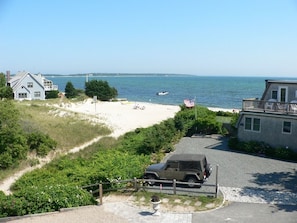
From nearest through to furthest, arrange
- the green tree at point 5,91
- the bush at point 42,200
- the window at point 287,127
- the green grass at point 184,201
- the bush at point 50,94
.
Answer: the bush at point 42,200 < the green grass at point 184,201 < the window at point 287,127 < the green tree at point 5,91 < the bush at point 50,94

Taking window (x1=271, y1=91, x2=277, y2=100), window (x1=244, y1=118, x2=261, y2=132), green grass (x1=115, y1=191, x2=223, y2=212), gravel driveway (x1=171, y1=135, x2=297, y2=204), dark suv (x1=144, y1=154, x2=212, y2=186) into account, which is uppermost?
window (x1=271, y1=91, x2=277, y2=100)

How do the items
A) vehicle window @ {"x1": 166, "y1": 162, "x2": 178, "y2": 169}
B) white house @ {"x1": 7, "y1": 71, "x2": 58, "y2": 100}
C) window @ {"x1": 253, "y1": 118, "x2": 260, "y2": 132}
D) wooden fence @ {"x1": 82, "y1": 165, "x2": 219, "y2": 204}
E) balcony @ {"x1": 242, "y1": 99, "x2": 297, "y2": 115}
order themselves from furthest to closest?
white house @ {"x1": 7, "y1": 71, "x2": 58, "y2": 100} → window @ {"x1": 253, "y1": 118, "x2": 260, "y2": 132} → balcony @ {"x1": 242, "y1": 99, "x2": 297, "y2": 115} → vehicle window @ {"x1": 166, "y1": 162, "x2": 178, "y2": 169} → wooden fence @ {"x1": 82, "y1": 165, "x2": 219, "y2": 204}

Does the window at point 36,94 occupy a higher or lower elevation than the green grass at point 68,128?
higher

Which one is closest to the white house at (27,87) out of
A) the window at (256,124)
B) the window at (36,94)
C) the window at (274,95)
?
the window at (36,94)

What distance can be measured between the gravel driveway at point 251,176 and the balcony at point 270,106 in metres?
3.76

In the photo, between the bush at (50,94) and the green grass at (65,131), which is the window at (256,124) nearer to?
the green grass at (65,131)

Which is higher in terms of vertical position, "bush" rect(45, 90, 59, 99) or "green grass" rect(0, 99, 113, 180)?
"bush" rect(45, 90, 59, 99)

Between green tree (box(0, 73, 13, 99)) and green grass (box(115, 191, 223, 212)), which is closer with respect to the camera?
green grass (box(115, 191, 223, 212))

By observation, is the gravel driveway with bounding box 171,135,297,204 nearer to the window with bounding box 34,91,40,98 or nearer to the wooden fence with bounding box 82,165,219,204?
the wooden fence with bounding box 82,165,219,204

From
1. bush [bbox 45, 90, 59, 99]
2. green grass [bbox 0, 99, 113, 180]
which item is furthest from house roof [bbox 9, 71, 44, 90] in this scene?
green grass [bbox 0, 99, 113, 180]

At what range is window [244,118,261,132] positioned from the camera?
86.6ft

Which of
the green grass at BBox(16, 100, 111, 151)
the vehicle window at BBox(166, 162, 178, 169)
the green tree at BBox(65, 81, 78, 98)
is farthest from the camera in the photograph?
the green tree at BBox(65, 81, 78, 98)

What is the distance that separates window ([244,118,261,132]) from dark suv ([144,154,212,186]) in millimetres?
9004

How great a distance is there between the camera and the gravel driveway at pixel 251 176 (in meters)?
17.0
